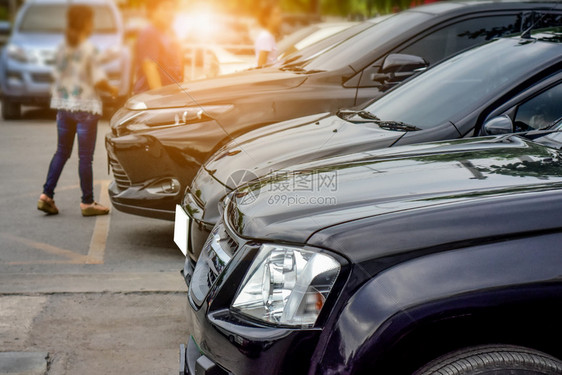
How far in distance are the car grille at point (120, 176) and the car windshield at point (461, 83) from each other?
181cm

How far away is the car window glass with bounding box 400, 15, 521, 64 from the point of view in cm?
630

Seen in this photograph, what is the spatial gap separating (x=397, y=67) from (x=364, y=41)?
26.0 inches

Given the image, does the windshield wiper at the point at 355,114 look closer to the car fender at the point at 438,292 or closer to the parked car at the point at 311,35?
the car fender at the point at 438,292

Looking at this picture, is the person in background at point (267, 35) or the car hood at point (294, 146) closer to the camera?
the car hood at point (294, 146)

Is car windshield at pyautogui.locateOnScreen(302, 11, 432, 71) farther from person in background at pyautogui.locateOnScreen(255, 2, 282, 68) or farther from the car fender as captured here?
the car fender

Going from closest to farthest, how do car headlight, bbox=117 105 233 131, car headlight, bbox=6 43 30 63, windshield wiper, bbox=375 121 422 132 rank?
windshield wiper, bbox=375 121 422 132, car headlight, bbox=117 105 233 131, car headlight, bbox=6 43 30 63

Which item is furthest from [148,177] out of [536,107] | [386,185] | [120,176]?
[386,185]

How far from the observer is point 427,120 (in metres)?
4.77

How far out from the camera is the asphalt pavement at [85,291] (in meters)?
4.09

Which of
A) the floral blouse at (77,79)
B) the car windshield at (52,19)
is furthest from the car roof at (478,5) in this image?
the car windshield at (52,19)

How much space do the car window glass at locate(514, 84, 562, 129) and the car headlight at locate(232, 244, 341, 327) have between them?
2.39 m

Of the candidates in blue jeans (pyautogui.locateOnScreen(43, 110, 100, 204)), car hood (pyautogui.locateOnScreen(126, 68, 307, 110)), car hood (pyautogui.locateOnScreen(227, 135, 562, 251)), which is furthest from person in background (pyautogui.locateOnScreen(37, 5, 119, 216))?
car hood (pyautogui.locateOnScreen(227, 135, 562, 251))

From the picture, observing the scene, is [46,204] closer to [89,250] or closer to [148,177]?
[89,250]

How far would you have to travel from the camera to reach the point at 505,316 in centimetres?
236
